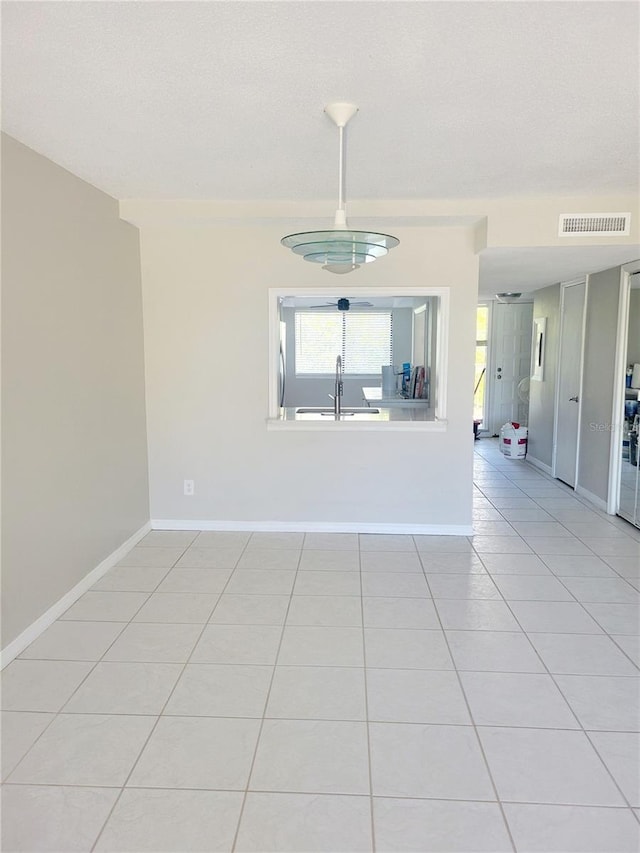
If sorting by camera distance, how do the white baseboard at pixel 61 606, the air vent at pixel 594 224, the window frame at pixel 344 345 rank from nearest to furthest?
the white baseboard at pixel 61 606 < the air vent at pixel 594 224 < the window frame at pixel 344 345

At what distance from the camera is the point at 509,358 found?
838 cm

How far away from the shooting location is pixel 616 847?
1.56 m

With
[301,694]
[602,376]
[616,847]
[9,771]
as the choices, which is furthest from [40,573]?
[602,376]

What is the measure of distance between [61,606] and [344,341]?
5939 millimetres

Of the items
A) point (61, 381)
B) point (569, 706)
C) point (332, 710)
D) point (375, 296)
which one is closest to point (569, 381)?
point (375, 296)

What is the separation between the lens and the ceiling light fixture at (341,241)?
2.18 meters

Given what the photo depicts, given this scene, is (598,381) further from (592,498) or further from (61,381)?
(61,381)

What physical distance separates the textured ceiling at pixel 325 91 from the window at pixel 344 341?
16.0ft

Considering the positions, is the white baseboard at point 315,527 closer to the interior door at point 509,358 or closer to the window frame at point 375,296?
the window frame at point 375,296

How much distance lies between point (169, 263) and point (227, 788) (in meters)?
3.31

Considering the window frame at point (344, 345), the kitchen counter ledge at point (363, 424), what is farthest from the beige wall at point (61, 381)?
the window frame at point (344, 345)

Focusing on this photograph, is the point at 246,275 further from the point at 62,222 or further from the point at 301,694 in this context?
the point at 301,694

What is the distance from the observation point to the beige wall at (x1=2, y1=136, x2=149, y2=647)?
2.49 metres

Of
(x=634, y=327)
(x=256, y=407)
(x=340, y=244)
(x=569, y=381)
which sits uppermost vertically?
(x=340, y=244)
